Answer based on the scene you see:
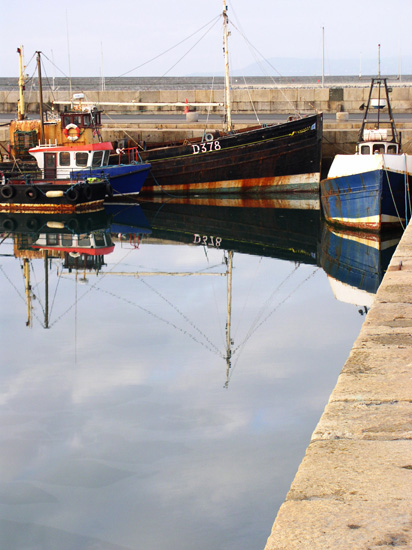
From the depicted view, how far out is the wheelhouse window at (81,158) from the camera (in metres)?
24.0

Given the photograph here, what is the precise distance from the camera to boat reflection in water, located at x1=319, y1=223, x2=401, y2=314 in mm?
13342

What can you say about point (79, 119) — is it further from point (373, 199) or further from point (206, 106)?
Result: point (206, 106)

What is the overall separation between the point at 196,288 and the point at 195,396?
6.10m

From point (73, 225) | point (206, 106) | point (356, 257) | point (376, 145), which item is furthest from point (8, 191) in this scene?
point (206, 106)

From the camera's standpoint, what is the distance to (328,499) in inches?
157

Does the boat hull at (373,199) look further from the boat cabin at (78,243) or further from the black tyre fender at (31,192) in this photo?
the black tyre fender at (31,192)

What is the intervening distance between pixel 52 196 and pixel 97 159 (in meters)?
2.19

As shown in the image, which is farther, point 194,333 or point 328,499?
point 194,333

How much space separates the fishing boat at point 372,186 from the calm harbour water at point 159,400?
2422 millimetres

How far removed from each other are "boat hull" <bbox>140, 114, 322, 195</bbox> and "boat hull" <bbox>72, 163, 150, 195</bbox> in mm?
1570

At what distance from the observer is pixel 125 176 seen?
2447 cm

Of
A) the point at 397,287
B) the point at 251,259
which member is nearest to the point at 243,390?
the point at 397,287

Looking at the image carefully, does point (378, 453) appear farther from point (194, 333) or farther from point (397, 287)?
point (194, 333)

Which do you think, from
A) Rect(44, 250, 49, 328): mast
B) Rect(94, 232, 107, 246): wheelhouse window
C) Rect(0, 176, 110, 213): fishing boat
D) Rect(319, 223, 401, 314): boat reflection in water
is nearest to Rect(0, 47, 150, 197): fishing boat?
Rect(0, 176, 110, 213): fishing boat
